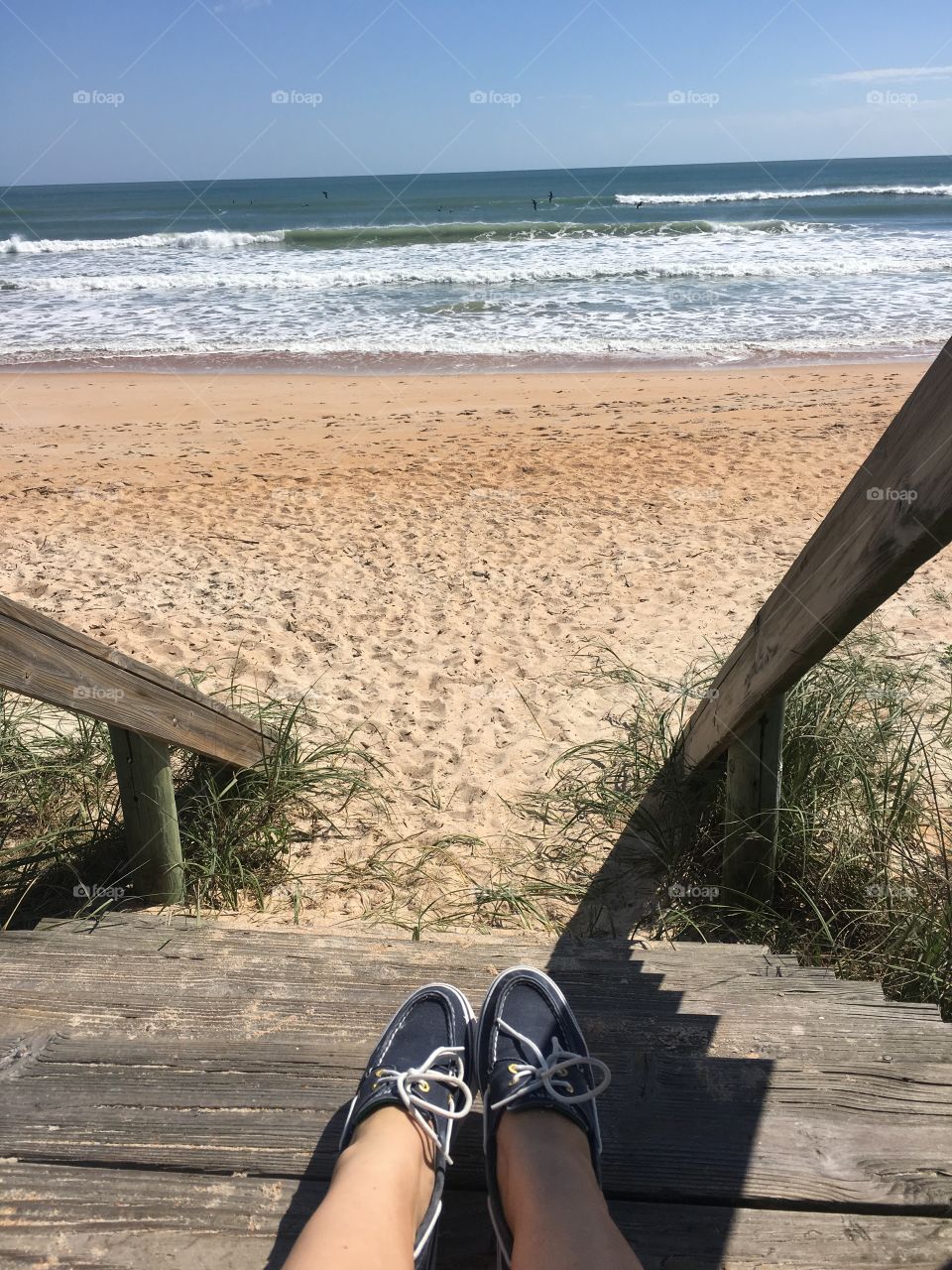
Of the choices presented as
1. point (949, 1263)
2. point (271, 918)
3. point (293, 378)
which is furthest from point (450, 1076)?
point (293, 378)

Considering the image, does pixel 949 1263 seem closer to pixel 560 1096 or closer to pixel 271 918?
pixel 560 1096

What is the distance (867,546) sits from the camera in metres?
1.43

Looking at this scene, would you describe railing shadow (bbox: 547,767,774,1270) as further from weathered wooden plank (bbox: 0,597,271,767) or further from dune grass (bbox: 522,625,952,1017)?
weathered wooden plank (bbox: 0,597,271,767)

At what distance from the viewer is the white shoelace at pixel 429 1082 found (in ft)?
5.20

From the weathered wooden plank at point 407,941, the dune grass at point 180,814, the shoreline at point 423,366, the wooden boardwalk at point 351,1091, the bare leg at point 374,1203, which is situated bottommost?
the dune grass at point 180,814

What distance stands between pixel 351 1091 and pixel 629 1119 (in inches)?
20.0

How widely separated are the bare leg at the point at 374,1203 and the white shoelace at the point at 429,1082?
0.06ft

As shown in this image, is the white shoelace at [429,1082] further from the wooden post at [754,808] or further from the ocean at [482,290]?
the ocean at [482,290]

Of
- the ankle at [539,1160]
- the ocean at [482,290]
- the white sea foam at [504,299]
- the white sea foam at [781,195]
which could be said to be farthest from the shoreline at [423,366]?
the white sea foam at [781,195]

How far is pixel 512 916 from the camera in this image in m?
2.95

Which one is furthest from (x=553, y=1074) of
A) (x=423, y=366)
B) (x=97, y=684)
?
(x=423, y=366)

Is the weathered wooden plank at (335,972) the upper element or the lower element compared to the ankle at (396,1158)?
lower

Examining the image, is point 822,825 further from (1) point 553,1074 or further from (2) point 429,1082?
(2) point 429,1082

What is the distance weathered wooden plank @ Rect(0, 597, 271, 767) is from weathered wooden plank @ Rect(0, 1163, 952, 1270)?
93 centimetres
